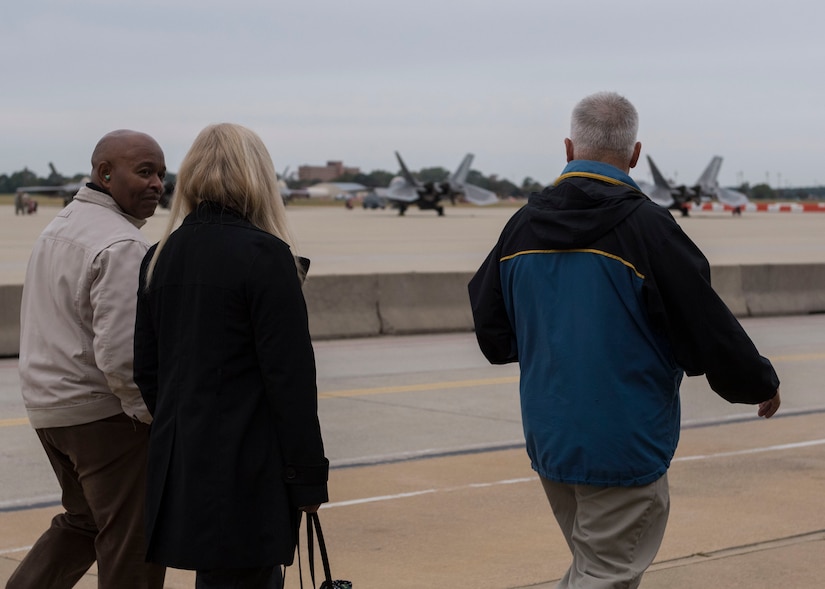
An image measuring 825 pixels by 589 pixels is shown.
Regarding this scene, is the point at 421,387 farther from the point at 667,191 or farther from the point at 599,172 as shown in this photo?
the point at 667,191

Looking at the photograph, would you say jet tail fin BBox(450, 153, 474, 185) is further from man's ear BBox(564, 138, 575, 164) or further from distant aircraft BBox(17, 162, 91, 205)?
man's ear BBox(564, 138, 575, 164)

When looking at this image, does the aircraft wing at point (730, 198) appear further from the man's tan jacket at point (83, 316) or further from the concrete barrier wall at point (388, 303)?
the man's tan jacket at point (83, 316)

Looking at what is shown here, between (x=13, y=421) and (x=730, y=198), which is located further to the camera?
(x=730, y=198)

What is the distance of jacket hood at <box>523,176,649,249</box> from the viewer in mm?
3982

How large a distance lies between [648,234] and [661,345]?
0.35m

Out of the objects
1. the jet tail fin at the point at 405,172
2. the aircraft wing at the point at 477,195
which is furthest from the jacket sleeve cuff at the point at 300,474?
the aircraft wing at the point at 477,195

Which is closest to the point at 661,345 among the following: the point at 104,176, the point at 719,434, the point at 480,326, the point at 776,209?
the point at 480,326

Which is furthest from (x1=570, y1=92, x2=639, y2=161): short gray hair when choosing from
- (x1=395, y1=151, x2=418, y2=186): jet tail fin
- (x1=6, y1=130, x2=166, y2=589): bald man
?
(x1=395, y1=151, x2=418, y2=186): jet tail fin

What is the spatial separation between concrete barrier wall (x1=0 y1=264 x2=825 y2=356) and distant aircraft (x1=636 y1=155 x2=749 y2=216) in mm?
66213

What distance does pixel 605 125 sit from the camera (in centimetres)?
412

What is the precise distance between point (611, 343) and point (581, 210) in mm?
418

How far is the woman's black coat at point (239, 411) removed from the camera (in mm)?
3775

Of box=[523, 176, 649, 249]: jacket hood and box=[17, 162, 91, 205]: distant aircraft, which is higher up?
box=[523, 176, 649, 249]: jacket hood

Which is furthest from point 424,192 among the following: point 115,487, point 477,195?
point 115,487
